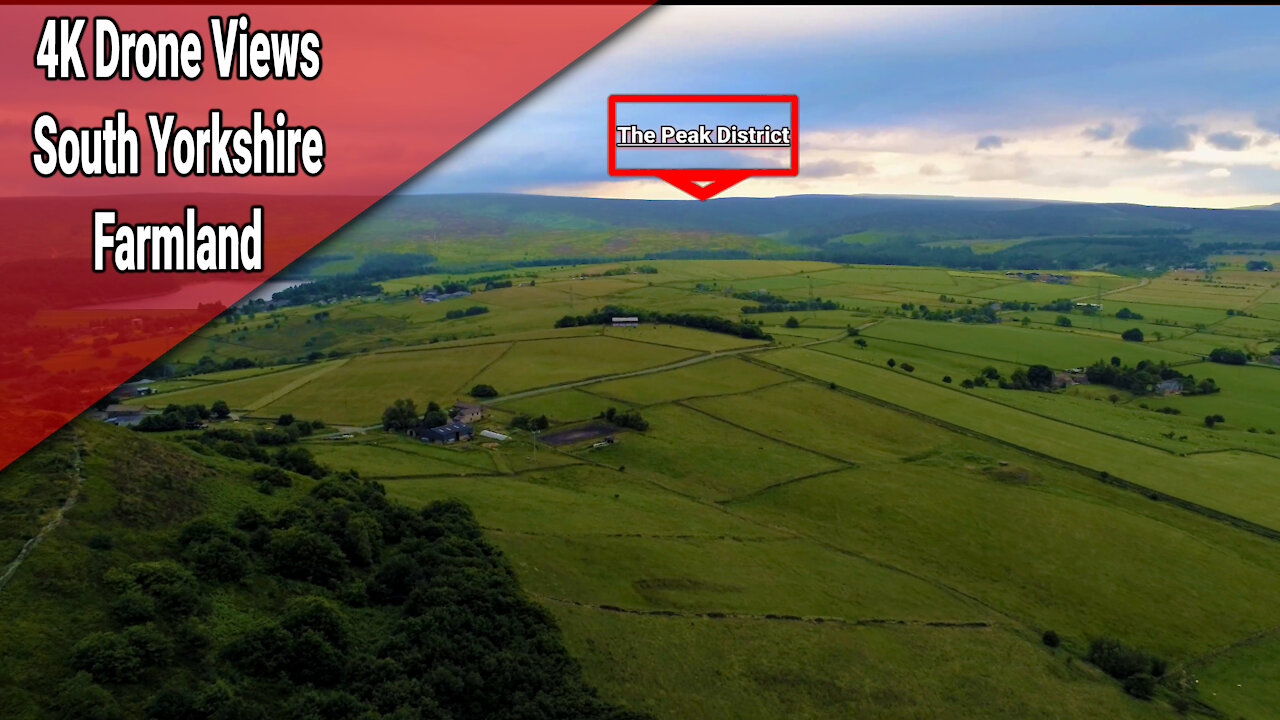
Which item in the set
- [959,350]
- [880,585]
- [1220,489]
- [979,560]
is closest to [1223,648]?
[979,560]

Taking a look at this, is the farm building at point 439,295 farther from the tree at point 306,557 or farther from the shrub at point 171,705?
A: the shrub at point 171,705

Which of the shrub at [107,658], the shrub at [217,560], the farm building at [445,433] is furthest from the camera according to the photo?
the farm building at [445,433]

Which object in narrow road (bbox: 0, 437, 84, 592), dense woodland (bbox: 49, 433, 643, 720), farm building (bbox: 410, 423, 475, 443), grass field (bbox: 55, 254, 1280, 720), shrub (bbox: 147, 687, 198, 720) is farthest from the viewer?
farm building (bbox: 410, 423, 475, 443)

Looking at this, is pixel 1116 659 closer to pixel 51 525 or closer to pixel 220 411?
pixel 51 525

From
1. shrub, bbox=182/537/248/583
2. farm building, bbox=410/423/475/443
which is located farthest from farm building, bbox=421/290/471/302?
shrub, bbox=182/537/248/583

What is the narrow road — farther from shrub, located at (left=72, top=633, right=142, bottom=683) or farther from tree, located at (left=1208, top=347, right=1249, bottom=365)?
tree, located at (left=1208, top=347, right=1249, bottom=365)

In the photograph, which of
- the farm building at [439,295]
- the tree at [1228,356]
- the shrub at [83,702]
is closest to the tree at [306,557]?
the shrub at [83,702]

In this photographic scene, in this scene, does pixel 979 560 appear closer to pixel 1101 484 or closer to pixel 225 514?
pixel 1101 484

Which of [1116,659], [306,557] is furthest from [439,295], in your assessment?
[1116,659]

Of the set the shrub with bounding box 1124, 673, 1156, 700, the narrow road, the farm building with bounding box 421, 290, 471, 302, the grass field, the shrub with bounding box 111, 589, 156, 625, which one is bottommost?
the shrub with bounding box 1124, 673, 1156, 700
